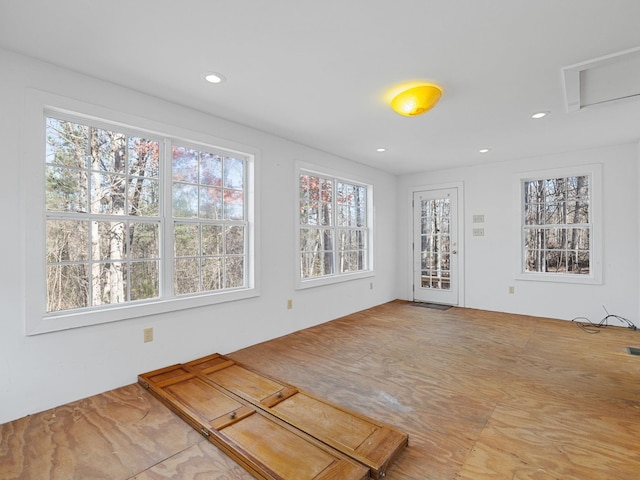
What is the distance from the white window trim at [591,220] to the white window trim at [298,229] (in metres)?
2.27

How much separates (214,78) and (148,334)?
7.25 feet

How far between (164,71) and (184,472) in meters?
2.64

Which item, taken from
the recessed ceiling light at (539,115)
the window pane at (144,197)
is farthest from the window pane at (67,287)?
the recessed ceiling light at (539,115)

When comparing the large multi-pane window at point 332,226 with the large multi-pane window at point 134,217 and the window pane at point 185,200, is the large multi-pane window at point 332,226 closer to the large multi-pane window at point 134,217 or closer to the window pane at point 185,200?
the large multi-pane window at point 134,217

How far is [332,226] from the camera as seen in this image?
491 centimetres

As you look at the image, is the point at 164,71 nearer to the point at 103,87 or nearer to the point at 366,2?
the point at 103,87

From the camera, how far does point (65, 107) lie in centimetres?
239

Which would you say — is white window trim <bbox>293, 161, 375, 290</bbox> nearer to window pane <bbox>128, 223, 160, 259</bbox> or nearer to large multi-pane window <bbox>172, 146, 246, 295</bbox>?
large multi-pane window <bbox>172, 146, 246, 295</bbox>

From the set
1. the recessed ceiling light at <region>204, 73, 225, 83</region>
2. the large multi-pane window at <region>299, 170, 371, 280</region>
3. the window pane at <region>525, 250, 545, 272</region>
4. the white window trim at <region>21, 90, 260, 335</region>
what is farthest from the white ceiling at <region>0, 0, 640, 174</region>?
the window pane at <region>525, 250, 545, 272</region>

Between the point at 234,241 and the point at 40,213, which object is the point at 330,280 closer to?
the point at 234,241

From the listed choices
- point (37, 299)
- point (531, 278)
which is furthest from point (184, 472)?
point (531, 278)

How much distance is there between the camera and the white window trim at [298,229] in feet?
13.7

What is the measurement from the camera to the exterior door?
18.8 feet

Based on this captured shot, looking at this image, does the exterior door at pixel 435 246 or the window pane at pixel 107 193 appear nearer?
the window pane at pixel 107 193
